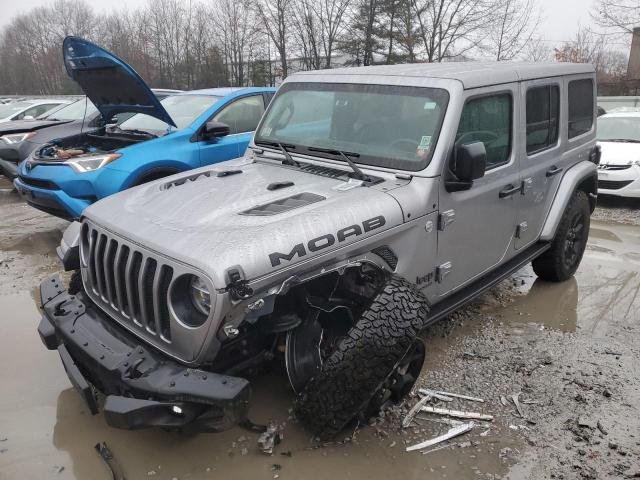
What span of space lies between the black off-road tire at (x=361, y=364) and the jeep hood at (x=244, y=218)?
1.39ft

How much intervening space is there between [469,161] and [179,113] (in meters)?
4.51

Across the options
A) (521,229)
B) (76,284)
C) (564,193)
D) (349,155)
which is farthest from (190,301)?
(564,193)

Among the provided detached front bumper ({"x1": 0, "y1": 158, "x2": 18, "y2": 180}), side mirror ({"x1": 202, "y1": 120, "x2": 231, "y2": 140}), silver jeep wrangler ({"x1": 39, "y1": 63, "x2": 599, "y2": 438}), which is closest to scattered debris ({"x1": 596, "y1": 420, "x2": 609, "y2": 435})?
silver jeep wrangler ({"x1": 39, "y1": 63, "x2": 599, "y2": 438})

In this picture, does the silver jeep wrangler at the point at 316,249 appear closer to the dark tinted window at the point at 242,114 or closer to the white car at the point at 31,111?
the dark tinted window at the point at 242,114

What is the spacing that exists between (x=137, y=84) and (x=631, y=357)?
4.95m

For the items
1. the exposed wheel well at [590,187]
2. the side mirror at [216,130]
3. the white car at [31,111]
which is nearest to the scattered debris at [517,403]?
the exposed wheel well at [590,187]

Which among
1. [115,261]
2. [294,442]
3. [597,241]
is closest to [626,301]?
[597,241]

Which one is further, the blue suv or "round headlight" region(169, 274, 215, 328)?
the blue suv

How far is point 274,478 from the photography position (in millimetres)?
2645

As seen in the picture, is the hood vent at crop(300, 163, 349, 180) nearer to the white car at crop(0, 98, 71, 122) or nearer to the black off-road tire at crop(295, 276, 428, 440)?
the black off-road tire at crop(295, 276, 428, 440)

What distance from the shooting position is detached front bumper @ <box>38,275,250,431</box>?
224 centimetres

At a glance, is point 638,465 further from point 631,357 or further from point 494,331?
point 494,331

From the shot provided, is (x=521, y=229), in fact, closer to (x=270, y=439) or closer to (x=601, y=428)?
(x=601, y=428)

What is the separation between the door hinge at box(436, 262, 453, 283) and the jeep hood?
0.57 metres
